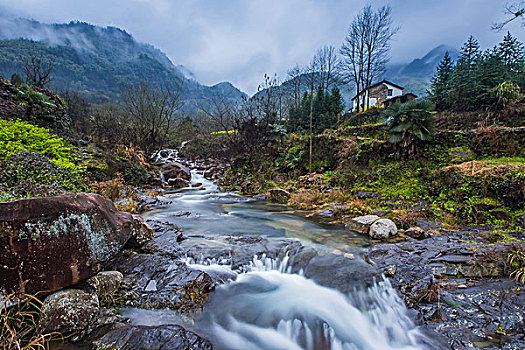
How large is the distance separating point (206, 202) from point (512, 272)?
36.7ft

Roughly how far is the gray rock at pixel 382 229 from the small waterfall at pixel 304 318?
211 centimetres

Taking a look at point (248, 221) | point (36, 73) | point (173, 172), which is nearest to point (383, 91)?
point (173, 172)

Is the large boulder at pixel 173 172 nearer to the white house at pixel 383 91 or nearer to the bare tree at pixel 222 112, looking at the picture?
the bare tree at pixel 222 112

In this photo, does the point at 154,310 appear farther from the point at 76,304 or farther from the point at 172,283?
the point at 76,304

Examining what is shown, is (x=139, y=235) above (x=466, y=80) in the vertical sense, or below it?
below

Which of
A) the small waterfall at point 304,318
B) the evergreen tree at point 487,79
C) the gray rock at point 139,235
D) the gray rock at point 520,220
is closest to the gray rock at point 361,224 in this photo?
the small waterfall at point 304,318

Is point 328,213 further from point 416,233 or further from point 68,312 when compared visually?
point 68,312

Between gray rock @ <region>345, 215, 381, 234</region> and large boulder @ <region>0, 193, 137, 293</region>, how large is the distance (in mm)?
6335

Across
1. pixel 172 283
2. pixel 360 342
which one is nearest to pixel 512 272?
→ pixel 360 342

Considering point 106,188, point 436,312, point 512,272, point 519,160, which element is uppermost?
point 519,160

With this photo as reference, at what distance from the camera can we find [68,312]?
2973 mm

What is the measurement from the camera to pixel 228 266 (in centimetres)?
501

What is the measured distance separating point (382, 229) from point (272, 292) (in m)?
3.65

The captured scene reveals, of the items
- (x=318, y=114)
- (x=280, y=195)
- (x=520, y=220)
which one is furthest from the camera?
(x=318, y=114)
